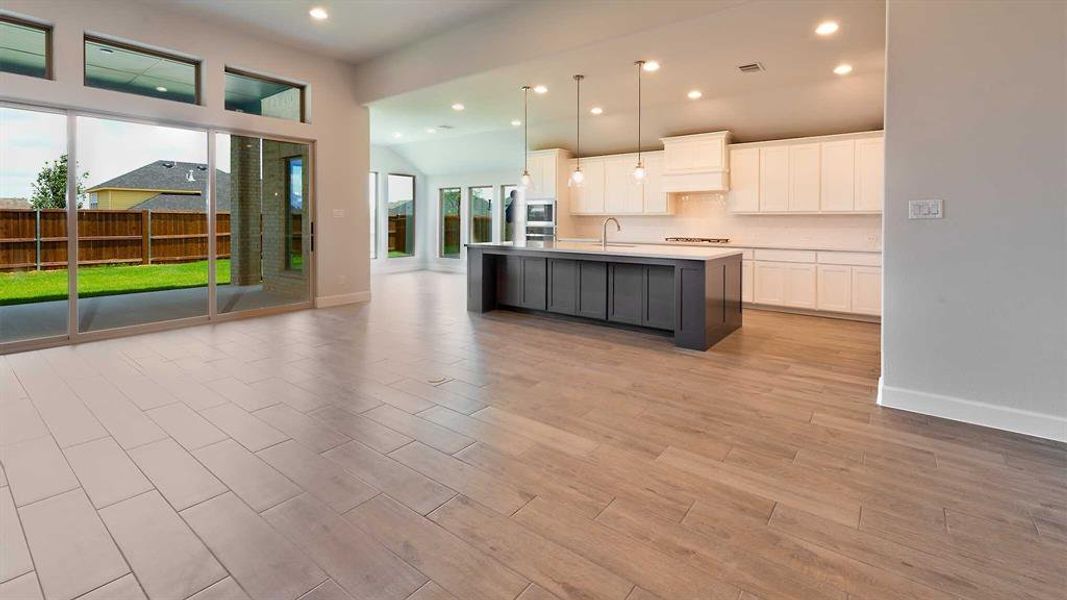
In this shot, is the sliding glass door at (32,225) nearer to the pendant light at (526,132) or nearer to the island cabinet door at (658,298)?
the pendant light at (526,132)

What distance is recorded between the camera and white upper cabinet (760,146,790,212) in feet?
22.9

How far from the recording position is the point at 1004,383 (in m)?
2.97

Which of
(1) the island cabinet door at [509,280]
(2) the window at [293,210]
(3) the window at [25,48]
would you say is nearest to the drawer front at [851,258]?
(1) the island cabinet door at [509,280]

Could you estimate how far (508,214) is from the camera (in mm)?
11328

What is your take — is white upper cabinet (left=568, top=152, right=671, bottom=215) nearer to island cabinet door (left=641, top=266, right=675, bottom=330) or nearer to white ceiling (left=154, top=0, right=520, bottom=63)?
island cabinet door (left=641, top=266, right=675, bottom=330)

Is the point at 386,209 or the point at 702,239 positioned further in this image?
the point at 386,209

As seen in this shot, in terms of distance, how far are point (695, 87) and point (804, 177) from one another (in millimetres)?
1977

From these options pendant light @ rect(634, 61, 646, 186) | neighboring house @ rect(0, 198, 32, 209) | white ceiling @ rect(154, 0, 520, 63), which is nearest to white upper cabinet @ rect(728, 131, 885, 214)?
pendant light @ rect(634, 61, 646, 186)

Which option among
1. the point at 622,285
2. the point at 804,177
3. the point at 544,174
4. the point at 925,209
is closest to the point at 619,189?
the point at 544,174

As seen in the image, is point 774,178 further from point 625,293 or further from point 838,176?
point 625,293

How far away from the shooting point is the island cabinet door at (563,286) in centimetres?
600

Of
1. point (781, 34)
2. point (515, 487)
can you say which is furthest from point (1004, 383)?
point (781, 34)

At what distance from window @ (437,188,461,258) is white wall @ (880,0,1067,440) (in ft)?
32.2

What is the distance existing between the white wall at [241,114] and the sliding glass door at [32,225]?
294 millimetres
